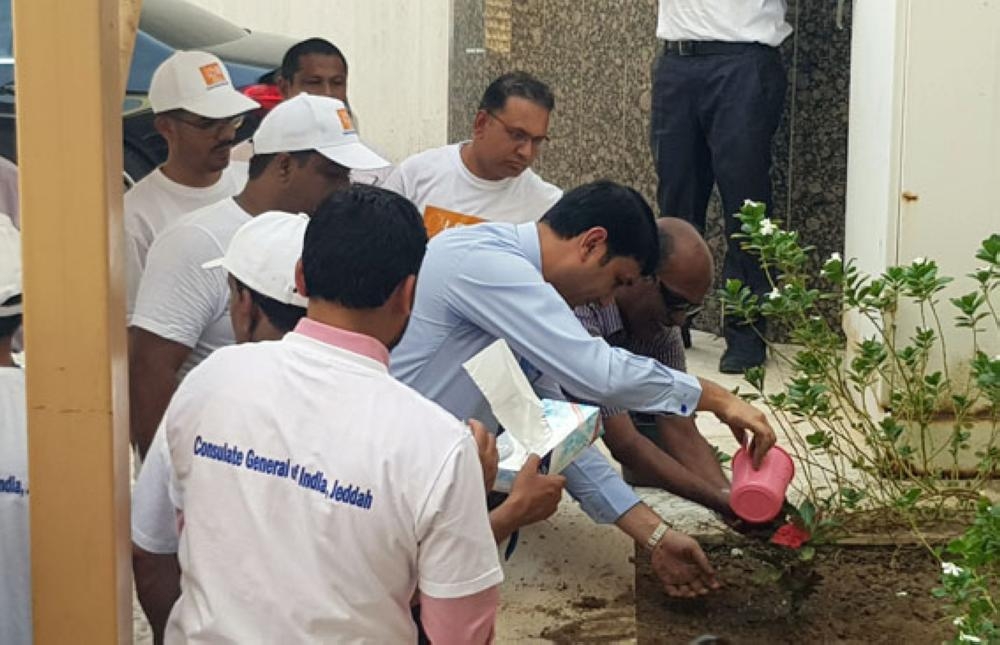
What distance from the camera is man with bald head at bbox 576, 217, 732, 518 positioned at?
4.62 m

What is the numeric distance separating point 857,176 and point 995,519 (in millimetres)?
3262

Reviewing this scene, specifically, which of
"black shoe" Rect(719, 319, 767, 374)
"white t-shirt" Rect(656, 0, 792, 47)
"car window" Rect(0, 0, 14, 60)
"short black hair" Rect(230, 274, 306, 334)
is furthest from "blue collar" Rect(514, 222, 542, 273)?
"car window" Rect(0, 0, 14, 60)

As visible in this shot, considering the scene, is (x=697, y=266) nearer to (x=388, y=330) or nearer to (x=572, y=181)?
(x=388, y=330)

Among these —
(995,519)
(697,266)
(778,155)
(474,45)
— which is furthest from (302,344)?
(474,45)

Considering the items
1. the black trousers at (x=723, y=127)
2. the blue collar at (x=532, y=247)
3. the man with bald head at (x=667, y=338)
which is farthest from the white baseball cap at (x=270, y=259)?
the black trousers at (x=723, y=127)

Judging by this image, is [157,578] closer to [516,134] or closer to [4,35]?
[516,134]

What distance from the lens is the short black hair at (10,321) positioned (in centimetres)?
270

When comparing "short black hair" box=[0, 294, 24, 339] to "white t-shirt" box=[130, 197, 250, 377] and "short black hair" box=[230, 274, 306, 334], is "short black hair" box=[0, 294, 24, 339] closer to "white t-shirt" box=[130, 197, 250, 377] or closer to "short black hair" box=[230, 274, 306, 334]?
"short black hair" box=[230, 274, 306, 334]

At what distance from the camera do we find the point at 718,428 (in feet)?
20.5

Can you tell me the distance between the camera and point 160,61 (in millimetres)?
7594

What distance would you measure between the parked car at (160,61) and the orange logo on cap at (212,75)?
1448 millimetres

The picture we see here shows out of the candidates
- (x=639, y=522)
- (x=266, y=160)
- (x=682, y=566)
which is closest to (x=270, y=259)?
(x=266, y=160)

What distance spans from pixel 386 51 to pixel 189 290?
887 cm

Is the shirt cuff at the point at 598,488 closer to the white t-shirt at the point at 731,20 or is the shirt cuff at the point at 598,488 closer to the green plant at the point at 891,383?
the green plant at the point at 891,383
